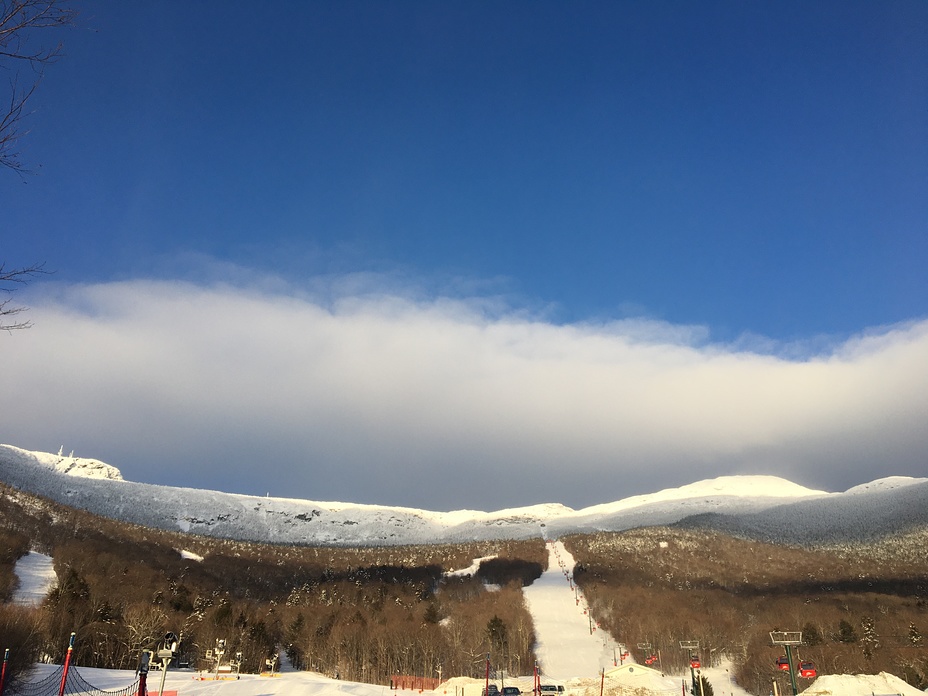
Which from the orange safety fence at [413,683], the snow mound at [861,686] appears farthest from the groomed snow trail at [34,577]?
the snow mound at [861,686]

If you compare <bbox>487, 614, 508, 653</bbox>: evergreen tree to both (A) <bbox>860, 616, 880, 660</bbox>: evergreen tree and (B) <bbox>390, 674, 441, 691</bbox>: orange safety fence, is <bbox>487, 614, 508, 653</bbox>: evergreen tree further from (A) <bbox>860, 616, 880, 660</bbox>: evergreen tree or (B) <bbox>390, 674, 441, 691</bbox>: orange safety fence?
(A) <bbox>860, 616, 880, 660</bbox>: evergreen tree

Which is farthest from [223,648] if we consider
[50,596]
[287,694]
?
[287,694]

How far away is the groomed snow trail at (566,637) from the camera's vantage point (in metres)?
127

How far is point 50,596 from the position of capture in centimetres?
9375

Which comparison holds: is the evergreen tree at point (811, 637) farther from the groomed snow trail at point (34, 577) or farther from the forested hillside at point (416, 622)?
the groomed snow trail at point (34, 577)

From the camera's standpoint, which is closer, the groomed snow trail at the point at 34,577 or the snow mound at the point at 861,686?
the snow mound at the point at 861,686

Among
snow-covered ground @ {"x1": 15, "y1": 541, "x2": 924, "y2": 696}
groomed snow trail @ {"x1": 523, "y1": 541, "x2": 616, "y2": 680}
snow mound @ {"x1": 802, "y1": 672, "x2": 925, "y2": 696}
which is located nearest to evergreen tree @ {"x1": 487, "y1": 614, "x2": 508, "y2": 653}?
groomed snow trail @ {"x1": 523, "y1": 541, "x2": 616, "y2": 680}

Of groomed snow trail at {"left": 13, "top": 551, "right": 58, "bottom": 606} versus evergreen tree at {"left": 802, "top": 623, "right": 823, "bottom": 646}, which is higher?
groomed snow trail at {"left": 13, "top": 551, "right": 58, "bottom": 606}

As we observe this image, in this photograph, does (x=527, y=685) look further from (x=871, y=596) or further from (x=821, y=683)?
(x=871, y=596)

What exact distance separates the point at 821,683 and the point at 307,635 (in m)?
78.7

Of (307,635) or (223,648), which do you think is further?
(307,635)

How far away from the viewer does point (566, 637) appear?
150m

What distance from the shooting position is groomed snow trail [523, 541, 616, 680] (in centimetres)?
12675

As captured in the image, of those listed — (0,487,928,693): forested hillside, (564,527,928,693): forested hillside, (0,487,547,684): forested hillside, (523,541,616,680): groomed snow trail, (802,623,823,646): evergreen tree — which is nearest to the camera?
(0,487,547,684): forested hillside
